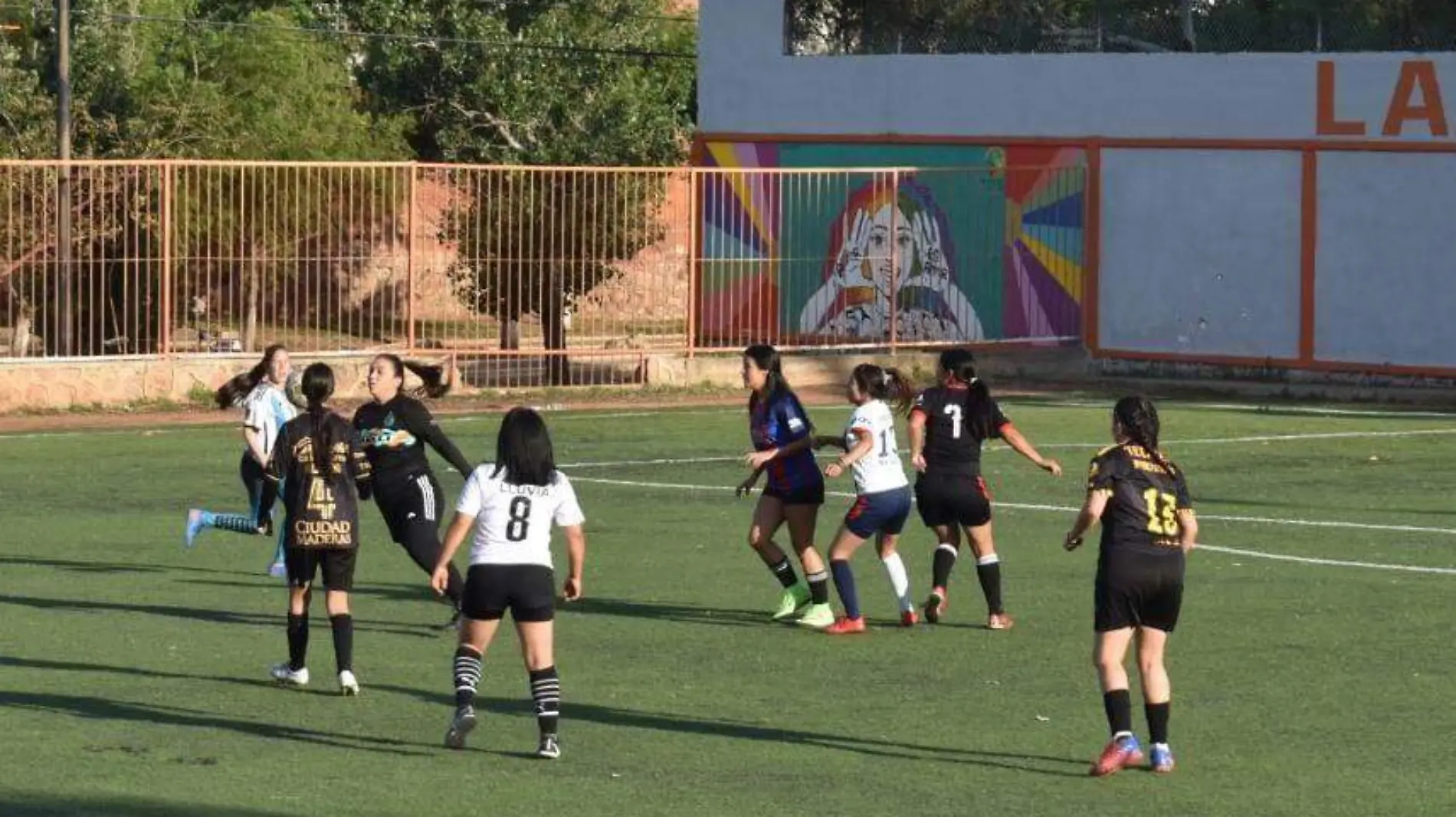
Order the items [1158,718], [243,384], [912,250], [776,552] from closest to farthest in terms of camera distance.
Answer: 1. [1158,718]
2. [776,552]
3. [243,384]
4. [912,250]

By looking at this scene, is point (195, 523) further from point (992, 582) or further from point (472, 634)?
point (472, 634)

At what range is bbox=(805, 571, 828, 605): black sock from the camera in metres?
15.2

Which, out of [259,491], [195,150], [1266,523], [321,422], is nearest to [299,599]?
[321,422]

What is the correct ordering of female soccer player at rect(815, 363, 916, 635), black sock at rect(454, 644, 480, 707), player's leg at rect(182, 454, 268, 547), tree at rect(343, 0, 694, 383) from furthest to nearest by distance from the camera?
tree at rect(343, 0, 694, 383) < player's leg at rect(182, 454, 268, 547) < female soccer player at rect(815, 363, 916, 635) < black sock at rect(454, 644, 480, 707)

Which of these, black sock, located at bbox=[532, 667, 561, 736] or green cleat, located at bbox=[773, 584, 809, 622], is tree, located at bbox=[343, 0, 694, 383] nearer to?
green cleat, located at bbox=[773, 584, 809, 622]

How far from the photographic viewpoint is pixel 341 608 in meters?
12.8

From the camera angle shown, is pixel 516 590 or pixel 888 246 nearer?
pixel 516 590

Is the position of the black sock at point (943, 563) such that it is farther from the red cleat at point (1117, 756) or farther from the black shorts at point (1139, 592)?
the red cleat at point (1117, 756)

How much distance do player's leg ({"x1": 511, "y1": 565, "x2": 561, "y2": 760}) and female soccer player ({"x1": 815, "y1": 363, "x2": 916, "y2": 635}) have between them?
3.97m

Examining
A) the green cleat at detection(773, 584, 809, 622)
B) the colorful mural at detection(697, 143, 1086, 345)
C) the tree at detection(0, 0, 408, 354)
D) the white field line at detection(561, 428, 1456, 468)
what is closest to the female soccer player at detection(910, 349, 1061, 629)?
the green cleat at detection(773, 584, 809, 622)

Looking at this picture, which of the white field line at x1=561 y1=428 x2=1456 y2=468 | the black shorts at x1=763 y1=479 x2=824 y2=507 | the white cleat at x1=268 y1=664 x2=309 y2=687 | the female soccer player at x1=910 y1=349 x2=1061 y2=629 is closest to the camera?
the white cleat at x1=268 y1=664 x2=309 y2=687

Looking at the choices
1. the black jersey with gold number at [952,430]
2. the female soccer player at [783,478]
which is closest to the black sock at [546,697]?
Result: the female soccer player at [783,478]

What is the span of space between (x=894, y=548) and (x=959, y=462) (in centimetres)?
63

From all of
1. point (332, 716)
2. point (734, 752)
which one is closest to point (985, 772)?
point (734, 752)
